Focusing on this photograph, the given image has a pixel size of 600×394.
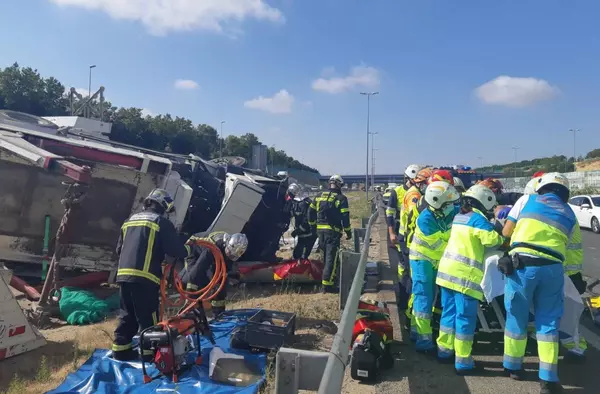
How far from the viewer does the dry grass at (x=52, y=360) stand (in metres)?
4.45

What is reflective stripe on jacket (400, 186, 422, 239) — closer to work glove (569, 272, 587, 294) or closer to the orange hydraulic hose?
work glove (569, 272, 587, 294)

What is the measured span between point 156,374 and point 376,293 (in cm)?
374

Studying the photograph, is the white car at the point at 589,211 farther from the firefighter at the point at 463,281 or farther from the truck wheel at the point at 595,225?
the firefighter at the point at 463,281

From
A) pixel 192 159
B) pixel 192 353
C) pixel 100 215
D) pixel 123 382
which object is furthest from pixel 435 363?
pixel 192 159

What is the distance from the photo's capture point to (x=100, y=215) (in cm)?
772

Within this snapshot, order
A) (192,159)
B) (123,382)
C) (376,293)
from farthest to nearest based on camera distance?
(192,159) < (376,293) < (123,382)

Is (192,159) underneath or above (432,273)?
above

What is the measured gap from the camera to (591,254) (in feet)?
38.5

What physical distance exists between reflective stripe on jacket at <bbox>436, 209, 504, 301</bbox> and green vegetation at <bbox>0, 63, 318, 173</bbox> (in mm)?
28697

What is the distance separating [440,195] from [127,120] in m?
50.5

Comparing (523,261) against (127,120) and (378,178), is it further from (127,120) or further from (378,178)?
(378,178)

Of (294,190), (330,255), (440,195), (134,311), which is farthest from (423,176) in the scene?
(134,311)

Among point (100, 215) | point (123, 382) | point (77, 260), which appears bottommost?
point (123, 382)

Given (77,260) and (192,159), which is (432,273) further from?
(192,159)
